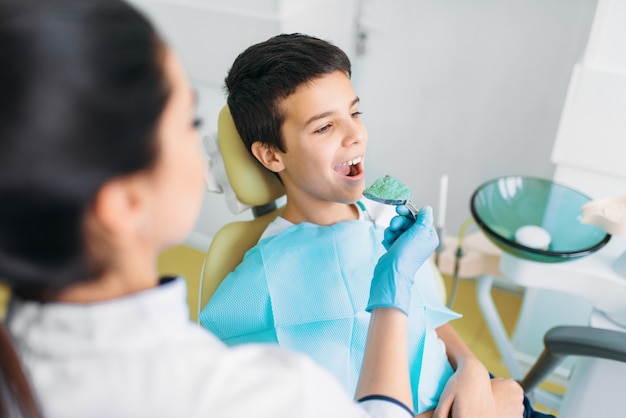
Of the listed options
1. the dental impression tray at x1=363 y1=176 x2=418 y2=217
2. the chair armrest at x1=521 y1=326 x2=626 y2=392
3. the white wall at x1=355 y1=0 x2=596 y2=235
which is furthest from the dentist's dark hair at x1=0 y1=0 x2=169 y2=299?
the white wall at x1=355 y1=0 x2=596 y2=235

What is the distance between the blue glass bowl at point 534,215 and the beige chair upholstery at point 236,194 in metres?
0.61

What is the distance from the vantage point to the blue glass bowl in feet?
4.73

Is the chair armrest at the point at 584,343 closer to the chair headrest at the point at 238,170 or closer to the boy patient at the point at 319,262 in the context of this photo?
the boy patient at the point at 319,262

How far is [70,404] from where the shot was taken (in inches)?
21.2

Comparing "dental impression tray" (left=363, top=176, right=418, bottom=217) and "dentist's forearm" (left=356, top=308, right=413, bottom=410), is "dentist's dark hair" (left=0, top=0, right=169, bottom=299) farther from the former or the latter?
"dental impression tray" (left=363, top=176, right=418, bottom=217)

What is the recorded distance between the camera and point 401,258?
1.05 metres

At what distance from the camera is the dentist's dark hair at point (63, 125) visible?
0.47 m

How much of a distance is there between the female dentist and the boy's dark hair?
0.63 meters

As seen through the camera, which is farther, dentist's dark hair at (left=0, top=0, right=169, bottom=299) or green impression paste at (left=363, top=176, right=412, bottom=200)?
green impression paste at (left=363, top=176, right=412, bottom=200)

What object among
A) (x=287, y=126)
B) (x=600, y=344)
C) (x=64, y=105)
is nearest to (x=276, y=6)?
(x=287, y=126)

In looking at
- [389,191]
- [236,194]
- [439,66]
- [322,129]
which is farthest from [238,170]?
[439,66]

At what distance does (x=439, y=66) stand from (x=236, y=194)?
1.24 m

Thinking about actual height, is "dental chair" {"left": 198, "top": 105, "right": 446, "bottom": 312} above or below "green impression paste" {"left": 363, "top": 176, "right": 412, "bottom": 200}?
below

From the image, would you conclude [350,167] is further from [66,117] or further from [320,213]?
[66,117]
